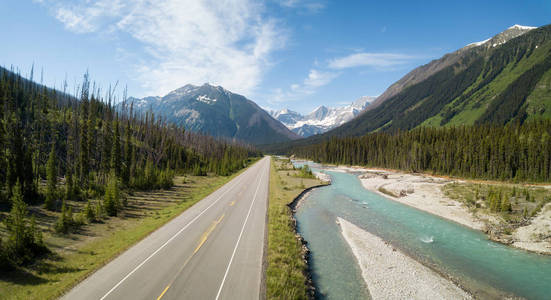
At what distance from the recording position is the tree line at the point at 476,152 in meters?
62.7

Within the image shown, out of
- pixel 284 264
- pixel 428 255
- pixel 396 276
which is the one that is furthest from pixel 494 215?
pixel 284 264

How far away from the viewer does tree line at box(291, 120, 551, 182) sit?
6269 centimetres

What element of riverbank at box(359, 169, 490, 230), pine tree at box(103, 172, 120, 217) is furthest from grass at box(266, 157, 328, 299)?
riverbank at box(359, 169, 490, 230)

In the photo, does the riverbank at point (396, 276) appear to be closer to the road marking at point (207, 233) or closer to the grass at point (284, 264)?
the grass at point (284, 264)

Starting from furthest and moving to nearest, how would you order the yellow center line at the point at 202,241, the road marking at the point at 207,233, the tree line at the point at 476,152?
the tree line at the point at 476,152 < the road marking at the point at 207,233 < the yellow center line at the point at 202,241

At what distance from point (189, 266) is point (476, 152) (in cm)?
9113

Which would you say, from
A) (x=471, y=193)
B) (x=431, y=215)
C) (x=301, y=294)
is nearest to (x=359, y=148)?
(x=471, y=193)

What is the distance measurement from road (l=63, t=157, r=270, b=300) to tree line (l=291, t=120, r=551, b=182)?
259 feet

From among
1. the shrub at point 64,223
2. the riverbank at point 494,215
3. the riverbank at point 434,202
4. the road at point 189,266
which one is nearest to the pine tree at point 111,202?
the shrub at point 64,223

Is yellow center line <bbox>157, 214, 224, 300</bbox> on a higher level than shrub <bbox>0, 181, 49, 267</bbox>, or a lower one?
lower

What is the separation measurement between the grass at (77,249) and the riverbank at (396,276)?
18.7 meters

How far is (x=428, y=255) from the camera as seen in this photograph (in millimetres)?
21797

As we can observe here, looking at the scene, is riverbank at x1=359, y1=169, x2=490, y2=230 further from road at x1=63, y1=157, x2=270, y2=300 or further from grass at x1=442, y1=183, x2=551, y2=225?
road at x1=63, y1=157, x2=270, y2=300

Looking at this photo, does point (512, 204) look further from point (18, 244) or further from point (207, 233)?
point (18, 244)
